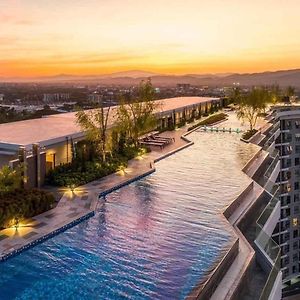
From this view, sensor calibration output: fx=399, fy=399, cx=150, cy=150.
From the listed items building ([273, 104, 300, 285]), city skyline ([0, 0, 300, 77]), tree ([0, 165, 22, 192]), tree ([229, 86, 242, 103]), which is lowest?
building ([273, 104, 300, 285])

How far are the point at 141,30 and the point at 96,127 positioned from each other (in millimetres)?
18121

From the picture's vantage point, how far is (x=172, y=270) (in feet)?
22.9

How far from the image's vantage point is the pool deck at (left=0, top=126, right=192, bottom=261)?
27.0 ft

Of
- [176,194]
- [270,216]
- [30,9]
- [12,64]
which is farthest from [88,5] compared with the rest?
[12,64]

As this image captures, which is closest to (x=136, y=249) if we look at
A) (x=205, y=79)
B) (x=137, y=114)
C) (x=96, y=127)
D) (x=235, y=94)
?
(x=96, y=127)

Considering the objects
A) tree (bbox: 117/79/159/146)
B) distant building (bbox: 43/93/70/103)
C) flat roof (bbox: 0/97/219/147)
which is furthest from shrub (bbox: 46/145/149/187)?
distant building (bbox: 43/93/70/103)

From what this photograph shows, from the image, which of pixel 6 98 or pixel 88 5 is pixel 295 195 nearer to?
pixel 88 5

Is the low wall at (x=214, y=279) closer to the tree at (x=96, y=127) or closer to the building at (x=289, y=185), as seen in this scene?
the tree at (x=96, y=127)

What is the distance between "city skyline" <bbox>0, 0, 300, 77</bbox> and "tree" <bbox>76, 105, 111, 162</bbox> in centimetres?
910

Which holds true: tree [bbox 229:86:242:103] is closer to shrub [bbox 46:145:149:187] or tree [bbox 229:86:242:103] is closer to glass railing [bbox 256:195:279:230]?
shrub [bbox 46:145:149:187]

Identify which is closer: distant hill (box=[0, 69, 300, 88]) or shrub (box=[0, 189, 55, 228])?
shrub (box=[0, 189, 55, 228])

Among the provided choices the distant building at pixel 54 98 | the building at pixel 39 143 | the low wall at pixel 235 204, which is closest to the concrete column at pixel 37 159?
the building at pixel 39 143

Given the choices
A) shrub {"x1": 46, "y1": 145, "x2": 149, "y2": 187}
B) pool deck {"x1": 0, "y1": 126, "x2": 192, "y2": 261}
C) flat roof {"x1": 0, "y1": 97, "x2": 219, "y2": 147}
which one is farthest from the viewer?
flat roof {"x1": 0, "y1": 97, "x2": 219, "y2": 147}

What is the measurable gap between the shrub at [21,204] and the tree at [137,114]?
291 inches
